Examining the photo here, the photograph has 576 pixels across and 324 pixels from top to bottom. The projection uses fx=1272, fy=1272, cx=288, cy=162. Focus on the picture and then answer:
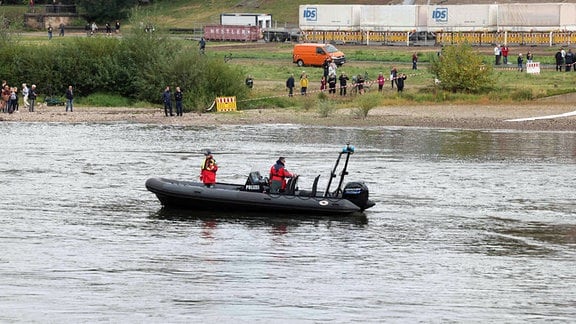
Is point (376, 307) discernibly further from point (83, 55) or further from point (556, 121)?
point (83, 55)

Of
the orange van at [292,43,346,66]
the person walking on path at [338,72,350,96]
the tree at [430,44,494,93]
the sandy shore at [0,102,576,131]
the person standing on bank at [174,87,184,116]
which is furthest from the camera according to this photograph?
the orange van at [292,43,346,66]

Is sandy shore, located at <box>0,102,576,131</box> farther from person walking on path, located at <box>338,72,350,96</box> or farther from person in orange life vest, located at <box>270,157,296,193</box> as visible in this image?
person in orange life vest, located at <box>270,157,296,193</box>

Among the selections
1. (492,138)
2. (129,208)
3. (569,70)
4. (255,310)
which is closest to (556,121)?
(492,138)

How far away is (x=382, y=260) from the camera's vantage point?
2945cm

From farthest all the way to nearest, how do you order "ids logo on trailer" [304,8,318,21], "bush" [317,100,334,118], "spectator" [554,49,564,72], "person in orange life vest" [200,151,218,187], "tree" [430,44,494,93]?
→ "ids logo on trailer" [304,8,318,21]
"spectator" [554,49,564,72]
"tree" [430,44,494,93]
"bush" [317,100,334,118]
"person in orange life vest" [200,151,218,187]

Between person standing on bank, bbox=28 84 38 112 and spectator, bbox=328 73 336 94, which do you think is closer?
person standing on bank, bbox=28 84 38 112

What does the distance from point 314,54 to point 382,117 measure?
20.7m

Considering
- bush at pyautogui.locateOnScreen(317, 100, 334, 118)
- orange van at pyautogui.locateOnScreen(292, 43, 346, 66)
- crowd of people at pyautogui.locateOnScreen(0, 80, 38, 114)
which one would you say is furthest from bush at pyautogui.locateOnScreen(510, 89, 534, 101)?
crowd of people at pyautogui.locateOnScreen(0, 80, 38, 114)

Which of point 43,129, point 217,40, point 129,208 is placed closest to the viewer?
point 129,208

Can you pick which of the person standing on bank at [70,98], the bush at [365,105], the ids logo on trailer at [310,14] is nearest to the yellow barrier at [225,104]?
the bush at [365,105]

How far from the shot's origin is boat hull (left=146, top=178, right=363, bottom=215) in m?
33.5

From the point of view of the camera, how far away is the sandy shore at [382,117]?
56.7m

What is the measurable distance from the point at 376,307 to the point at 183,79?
38.1 meters

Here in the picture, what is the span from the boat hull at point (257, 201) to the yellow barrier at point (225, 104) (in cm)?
2778
